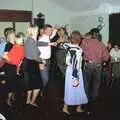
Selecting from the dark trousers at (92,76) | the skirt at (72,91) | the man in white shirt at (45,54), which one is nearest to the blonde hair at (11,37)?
the man in white shirt at (45,54)

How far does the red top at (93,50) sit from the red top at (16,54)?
965 mm

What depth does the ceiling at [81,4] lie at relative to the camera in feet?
33.0

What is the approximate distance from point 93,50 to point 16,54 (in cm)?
119

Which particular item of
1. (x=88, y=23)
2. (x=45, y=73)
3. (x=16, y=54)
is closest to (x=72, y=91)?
(x=45, y=73)

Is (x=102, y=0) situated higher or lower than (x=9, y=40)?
higher

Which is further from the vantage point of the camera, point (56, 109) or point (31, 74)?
point (56, 109)

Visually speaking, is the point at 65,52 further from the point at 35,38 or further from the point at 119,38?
the point at 119,38

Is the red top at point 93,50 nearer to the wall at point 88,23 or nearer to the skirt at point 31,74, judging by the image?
the skirt at point 31,74

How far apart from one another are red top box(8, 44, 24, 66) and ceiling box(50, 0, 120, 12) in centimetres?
475

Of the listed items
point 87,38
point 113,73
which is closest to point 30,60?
point 87,38

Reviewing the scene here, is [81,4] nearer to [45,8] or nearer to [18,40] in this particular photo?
[45,8]

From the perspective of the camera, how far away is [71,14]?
11.8 metres

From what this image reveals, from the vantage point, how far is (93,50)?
5477 mm

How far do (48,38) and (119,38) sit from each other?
4542mm
